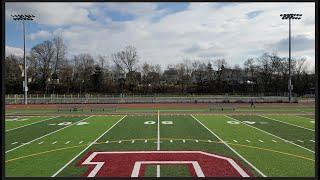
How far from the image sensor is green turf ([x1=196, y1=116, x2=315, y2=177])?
13037mm

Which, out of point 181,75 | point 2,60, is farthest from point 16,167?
point 181,75

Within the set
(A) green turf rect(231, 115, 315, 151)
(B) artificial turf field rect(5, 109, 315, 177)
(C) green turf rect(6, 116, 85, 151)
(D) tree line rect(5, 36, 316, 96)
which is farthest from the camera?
(D) tree line rect(5, 36, 316, 96)

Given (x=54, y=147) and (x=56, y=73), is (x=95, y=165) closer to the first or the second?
(x=54, y=147)

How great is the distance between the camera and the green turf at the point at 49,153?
43.5ft

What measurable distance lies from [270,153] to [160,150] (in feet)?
14.8

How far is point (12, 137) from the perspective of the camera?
71.1 feet

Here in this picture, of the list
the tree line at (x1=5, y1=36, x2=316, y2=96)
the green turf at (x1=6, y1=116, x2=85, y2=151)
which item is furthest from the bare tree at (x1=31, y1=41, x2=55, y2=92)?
the green turf at (x1=6, y1=116, x2=85, y2=151)

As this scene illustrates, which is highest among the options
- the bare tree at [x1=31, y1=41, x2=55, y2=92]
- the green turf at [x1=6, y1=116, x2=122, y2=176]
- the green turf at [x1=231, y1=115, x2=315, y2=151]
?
the bare tree at [x1=31, y1=41, x2=55, y2=92]

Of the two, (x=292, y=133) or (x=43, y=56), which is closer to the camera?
(x=292, y=133)

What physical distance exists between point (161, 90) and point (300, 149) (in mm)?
82996

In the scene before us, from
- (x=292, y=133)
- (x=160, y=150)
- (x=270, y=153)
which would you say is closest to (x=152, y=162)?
(x=160, y=150)

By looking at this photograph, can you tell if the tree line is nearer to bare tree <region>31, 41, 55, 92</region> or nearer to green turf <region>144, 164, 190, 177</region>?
bare tree <region>31, 41, 55, 92</region>

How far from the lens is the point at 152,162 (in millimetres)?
14211

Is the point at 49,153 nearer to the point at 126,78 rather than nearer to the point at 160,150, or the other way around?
the point at 160,150
